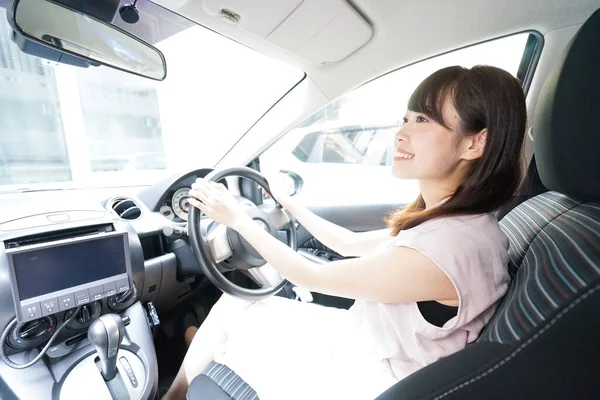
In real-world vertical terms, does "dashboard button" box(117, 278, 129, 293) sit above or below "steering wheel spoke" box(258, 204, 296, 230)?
below

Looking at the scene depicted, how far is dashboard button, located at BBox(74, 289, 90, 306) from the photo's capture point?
976mm

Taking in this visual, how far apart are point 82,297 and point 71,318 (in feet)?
0.26

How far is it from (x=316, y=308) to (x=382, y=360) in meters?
0.42

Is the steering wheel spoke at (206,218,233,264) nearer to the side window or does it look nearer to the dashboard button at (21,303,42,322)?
the dashboard button at (21,303,42,322)

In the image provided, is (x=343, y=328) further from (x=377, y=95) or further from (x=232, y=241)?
(x=377, y=95)

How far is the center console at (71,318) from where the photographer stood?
89cm

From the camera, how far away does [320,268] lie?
0.92 metres

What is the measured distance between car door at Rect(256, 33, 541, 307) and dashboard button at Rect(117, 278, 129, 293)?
3.67 feet

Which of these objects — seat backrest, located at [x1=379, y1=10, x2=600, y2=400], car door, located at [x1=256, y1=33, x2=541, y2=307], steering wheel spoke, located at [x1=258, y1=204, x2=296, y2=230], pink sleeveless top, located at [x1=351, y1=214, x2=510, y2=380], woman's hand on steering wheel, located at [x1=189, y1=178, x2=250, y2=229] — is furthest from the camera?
steering wheel spoke, located at [x1=258, y1=204, x2=296, y2=230]

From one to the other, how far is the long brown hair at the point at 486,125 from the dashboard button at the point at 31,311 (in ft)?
3.49

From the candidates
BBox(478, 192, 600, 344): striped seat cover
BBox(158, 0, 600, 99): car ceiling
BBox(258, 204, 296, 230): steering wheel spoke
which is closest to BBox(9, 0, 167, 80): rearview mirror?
BBox(158, 0, 600, 99): car ceiling

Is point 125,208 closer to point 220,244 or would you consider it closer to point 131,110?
point 220,244

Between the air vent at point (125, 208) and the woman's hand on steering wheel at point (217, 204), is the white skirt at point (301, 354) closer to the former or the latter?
the woman's hand on steering wheel at point (217, 204)

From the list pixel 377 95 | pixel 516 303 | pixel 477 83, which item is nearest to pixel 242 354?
pixel 516 303
